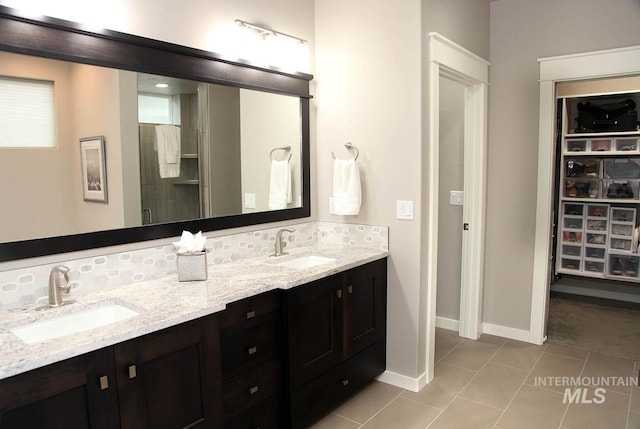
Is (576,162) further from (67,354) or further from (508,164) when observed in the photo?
(67,354)

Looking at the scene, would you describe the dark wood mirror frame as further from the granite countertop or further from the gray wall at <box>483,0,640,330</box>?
the gray wall at <box>483,0,640,330</box>

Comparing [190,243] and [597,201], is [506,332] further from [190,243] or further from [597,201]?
[190,243]

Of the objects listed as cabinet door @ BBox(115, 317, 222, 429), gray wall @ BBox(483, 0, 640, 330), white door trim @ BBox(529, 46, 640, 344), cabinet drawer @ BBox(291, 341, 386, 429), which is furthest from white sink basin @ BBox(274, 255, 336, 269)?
white door trim @ BBox(529, 46, 640, 344)

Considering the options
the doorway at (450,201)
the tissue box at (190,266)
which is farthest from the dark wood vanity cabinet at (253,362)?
the doorway at (450,201)

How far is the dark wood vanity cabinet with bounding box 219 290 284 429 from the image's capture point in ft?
6.72

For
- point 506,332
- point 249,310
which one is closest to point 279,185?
point 249,310

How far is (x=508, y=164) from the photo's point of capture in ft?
12.2

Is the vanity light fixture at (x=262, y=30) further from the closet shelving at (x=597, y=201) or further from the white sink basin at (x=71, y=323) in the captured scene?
the closet shelving at (x=597, y=201)

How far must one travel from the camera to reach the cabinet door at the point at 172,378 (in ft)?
5.39

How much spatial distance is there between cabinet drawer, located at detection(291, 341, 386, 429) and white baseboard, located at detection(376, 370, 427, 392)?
7 centimetres

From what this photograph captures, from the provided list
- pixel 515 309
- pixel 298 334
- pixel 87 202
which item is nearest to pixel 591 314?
pixel 515 309

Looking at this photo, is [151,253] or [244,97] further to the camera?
[244,97]

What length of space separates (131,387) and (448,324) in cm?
303

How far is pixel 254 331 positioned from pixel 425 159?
1504 millimetres
